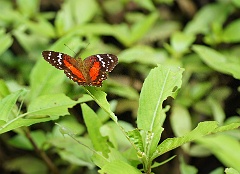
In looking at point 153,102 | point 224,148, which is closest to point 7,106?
point 153,102

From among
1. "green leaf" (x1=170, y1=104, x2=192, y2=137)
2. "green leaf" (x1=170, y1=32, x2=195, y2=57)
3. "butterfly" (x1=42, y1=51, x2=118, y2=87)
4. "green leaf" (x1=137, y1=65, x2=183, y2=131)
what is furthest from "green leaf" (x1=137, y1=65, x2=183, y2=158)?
"green leaf" (x1=170, y1=32, x2=195, y2=57)

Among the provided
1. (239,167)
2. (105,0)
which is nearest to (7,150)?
(105,0)

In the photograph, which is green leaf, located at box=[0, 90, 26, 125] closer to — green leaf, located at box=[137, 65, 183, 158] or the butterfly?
the butterfly

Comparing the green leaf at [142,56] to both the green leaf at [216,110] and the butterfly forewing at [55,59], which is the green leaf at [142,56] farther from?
the butterfly forewing at [55,59]

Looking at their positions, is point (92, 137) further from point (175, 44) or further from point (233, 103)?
point (233, 103)

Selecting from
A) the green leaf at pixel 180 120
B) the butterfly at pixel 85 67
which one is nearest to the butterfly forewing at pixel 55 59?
the butterfly at pixel 85 67

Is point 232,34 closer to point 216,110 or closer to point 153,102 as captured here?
point 216,110
